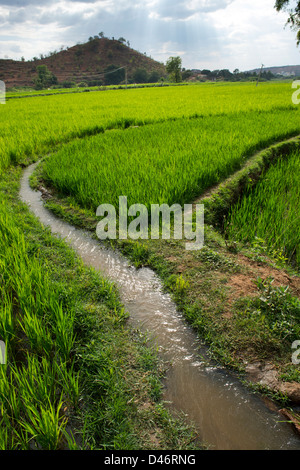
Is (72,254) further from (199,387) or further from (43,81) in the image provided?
(43,81)

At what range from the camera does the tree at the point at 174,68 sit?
54.2m

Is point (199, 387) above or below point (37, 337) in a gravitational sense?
below

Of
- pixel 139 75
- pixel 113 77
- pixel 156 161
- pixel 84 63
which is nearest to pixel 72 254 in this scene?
pixel 156 161

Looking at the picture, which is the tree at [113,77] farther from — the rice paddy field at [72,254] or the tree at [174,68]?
the rice paddy field at [72,254]

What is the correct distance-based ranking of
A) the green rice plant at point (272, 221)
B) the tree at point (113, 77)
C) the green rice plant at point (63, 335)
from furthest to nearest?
the tree at point (113, 77) → the green rice plant at point (272, 221) → the green rice plant at point (63, 335)

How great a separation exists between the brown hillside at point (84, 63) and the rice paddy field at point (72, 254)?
248ft

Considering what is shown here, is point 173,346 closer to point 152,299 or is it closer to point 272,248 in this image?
point 152,299

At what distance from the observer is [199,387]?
1.63 meters

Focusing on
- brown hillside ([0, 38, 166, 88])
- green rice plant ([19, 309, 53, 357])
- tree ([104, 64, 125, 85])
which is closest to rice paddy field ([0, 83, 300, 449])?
green rice plant ([19, 309, 53, 357])

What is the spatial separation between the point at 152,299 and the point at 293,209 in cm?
222

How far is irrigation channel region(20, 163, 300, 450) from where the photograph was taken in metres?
1.39

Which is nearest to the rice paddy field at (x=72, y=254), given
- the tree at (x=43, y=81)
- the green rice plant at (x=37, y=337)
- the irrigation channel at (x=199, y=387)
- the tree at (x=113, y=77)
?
the green rice plant at (x=37, y=337)

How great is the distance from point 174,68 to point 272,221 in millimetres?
62150
